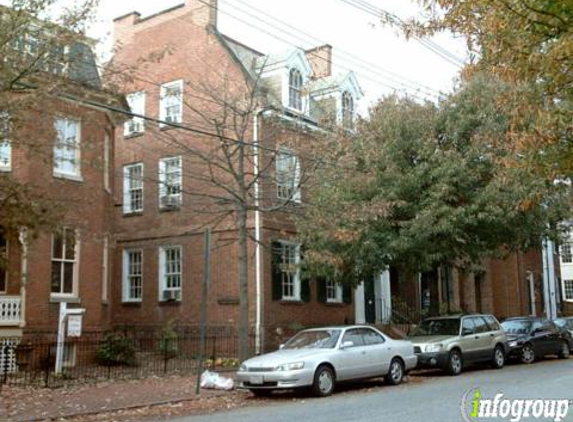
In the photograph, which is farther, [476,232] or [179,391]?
[476,232]

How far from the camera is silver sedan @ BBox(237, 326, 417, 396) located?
13969 mm

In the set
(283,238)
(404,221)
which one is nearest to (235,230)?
(283,238)

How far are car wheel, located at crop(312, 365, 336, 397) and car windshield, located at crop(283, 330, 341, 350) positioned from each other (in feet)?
2.23

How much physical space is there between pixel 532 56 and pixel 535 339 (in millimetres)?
15500

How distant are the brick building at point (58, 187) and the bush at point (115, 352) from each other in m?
0.76

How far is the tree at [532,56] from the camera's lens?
7.95m

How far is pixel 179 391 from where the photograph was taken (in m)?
15.4

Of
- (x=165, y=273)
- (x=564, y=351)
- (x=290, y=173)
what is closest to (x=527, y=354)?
(x=564, y=351)

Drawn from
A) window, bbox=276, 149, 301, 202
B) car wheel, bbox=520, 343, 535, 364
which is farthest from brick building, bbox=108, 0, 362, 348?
car wheel, bbox=520, 343, 535, 364

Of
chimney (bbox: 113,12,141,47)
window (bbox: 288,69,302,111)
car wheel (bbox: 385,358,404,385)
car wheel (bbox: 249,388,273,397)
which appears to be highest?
chimney (bbox: 113,12,141,47)

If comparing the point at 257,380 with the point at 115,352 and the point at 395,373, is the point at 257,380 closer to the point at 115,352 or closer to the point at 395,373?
the point at 395,373

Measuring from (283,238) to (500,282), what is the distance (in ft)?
63.5

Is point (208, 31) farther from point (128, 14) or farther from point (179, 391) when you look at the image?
point (179, 391)

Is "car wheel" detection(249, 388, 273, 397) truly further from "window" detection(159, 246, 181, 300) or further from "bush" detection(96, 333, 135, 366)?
"window" detection(159, 246, 181, 300)
